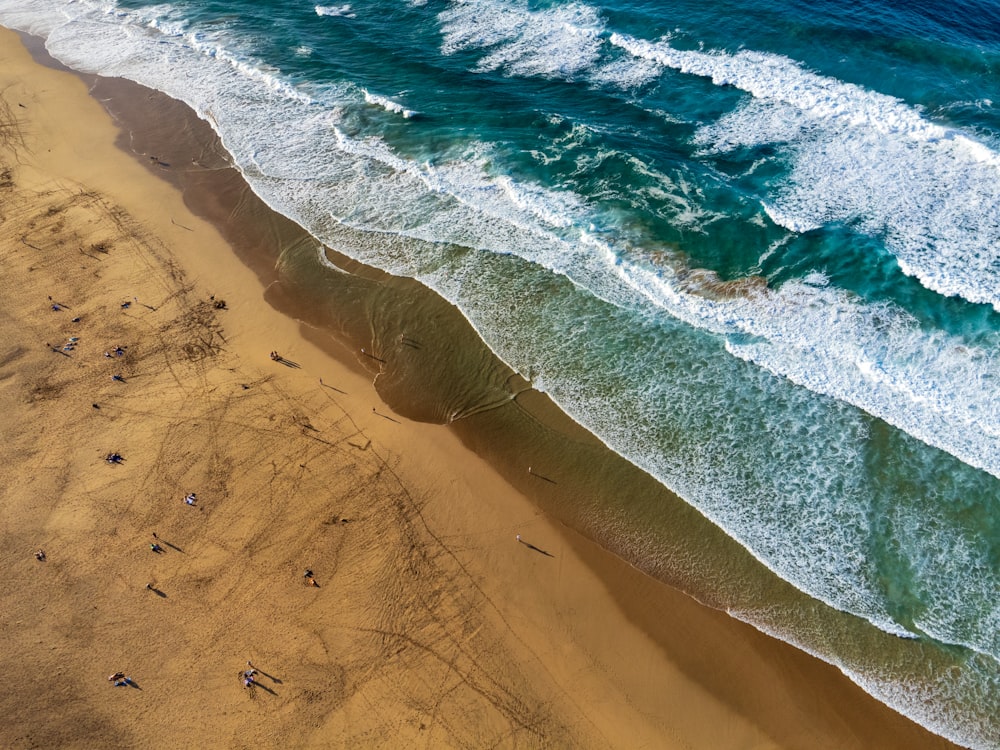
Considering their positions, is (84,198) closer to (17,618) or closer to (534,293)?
(17,618)

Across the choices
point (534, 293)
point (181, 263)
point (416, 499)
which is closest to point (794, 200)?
Result: point (534, 293)

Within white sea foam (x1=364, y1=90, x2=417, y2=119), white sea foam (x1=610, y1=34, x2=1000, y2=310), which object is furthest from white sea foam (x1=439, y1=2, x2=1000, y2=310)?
white sea foam (x1=364, y1=90, x2=417, y2=119)

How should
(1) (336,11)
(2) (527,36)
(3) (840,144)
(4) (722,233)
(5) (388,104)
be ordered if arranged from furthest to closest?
(1) (336,11), (2) (527,36), (5) (388,104), (3) (840,144), (4) (722,233)

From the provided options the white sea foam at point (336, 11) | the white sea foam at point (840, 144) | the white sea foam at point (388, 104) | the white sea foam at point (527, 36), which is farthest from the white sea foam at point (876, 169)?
the white sea foam at point (336, 11)

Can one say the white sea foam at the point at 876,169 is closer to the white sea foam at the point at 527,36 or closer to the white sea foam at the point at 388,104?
the white sea foam at the point at 527,36

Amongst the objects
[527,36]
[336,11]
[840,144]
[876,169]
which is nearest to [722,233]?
[876,169]

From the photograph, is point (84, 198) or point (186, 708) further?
point (84, 198)

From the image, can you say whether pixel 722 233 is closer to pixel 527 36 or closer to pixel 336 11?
pixel 527 36

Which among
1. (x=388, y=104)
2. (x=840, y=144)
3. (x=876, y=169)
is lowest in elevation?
(x=388, y=104)
